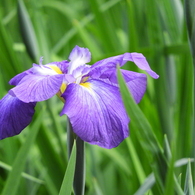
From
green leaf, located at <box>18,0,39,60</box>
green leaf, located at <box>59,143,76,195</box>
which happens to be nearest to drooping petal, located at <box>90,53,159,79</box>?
green leaf, located at <box>59,143,76,195</box>

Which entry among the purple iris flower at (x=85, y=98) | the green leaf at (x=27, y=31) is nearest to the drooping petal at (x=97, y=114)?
the purple iris flower at (x=85, y=98)

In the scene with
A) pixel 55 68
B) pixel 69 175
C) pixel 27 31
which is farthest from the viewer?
pixel 27 31

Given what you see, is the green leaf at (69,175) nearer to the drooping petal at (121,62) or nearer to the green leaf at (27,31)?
the drooping petal at (121,62)

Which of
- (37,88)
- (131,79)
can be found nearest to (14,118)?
(37,88)

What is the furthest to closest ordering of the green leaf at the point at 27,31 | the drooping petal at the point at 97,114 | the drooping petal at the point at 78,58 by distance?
the green leaf at the point at 27,31 → the drooping petal at the point at 78,58 → the drooping petal at the point at 97,114

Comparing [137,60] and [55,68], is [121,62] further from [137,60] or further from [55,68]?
[55,68]

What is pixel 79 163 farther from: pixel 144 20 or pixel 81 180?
pixel 144 20

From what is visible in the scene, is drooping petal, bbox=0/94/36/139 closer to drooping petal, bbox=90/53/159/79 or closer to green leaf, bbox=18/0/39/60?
drooping petal, bbox=90/53/159/79
